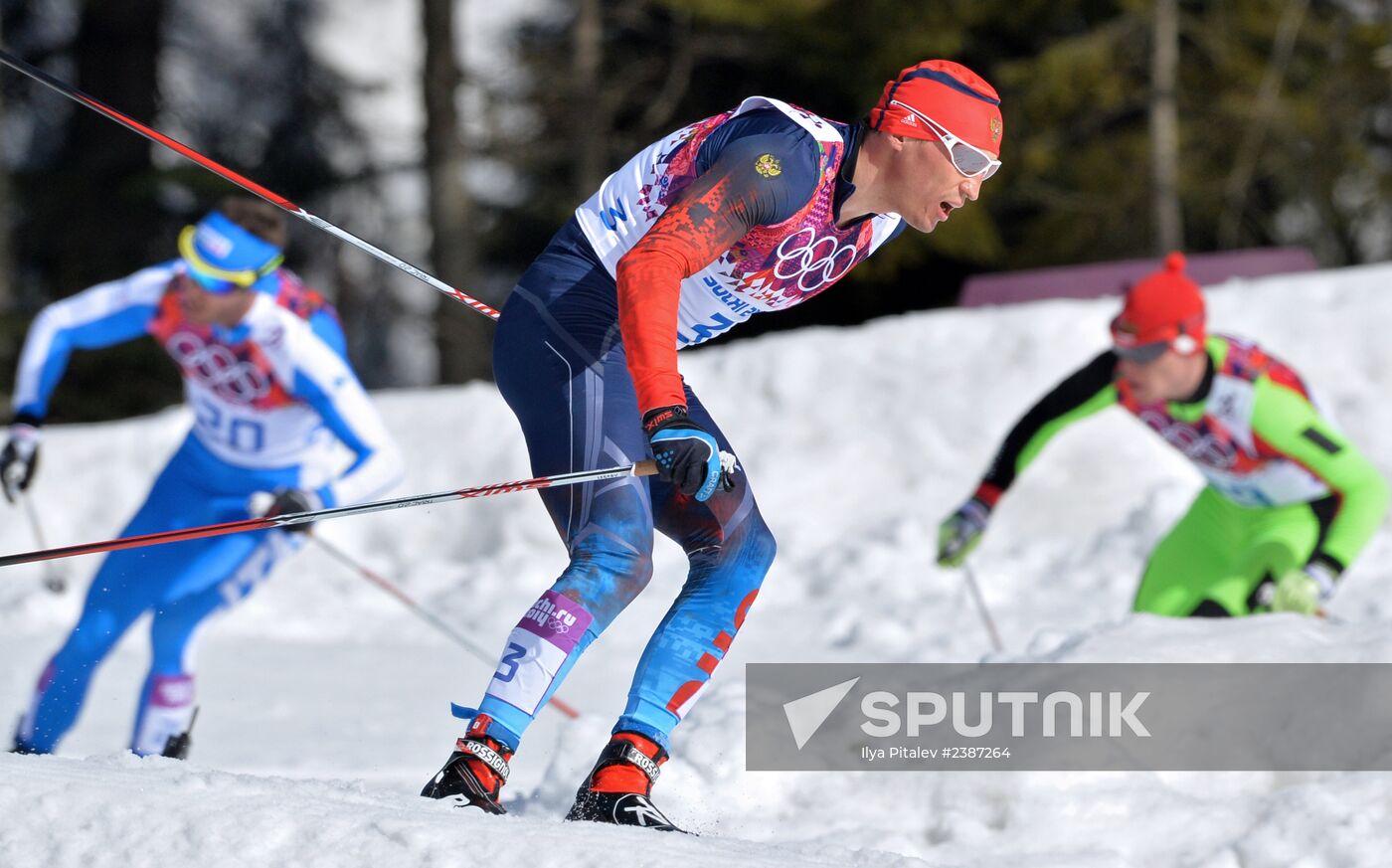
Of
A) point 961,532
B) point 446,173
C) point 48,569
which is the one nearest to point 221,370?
point 48,569

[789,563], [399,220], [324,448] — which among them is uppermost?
[399,220]

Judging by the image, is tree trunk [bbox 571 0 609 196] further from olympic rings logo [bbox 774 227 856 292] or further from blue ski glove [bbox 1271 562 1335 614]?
olympic rings logo [bbox 774 227 856 292]

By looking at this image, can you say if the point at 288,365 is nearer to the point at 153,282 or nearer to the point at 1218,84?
the point at 153,282

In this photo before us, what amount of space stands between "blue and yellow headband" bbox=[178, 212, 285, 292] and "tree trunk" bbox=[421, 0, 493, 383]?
24.9 feet

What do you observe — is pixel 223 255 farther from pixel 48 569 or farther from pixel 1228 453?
pixel 1228 453

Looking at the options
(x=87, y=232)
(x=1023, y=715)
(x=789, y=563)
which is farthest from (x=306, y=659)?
(x=87, y=232)

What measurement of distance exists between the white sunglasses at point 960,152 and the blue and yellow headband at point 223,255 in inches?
103

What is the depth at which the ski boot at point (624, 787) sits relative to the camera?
115 inches

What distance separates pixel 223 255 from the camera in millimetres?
5035

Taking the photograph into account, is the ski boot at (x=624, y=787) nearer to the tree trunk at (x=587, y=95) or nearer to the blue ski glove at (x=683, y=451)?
the blue ski glove at (x=683, y=451)

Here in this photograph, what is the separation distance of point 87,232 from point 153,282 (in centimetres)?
1078

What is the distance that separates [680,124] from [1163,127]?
172 inches

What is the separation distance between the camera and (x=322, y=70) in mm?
16797

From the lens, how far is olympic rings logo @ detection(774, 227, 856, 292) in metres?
3.14
